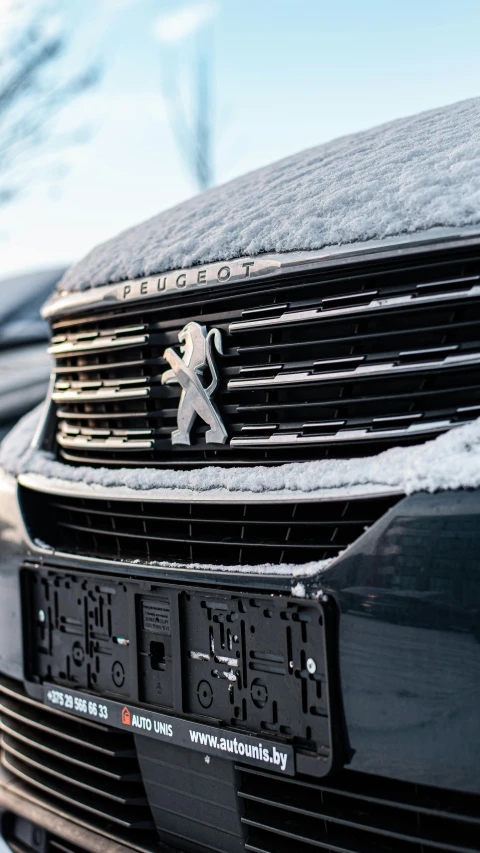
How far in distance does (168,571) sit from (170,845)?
2.10 feet

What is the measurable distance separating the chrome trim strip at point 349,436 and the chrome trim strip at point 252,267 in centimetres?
31

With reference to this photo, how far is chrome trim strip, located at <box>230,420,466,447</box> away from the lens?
1.45m

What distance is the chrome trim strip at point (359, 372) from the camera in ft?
4.70

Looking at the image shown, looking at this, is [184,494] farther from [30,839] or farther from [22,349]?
[22,349]

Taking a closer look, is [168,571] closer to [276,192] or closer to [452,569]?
[452,569]

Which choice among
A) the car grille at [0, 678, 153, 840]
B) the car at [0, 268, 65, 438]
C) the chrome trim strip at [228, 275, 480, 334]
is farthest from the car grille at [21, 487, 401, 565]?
the car at [0, 268, 65, 438]

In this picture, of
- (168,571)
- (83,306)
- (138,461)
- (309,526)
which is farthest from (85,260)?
(309,526)

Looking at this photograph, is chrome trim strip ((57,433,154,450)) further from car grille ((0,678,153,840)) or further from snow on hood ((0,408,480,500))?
car grille ((0,678,153,840))

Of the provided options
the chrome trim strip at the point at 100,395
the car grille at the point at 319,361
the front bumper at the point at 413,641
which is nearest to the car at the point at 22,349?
the chrome trim strip at the point at 100,395

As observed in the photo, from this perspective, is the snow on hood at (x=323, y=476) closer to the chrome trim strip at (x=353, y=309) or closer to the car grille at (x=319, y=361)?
the car grille at (x=319, y=361)

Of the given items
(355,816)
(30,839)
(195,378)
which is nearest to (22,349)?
(30,839)

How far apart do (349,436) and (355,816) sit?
2.24 ft

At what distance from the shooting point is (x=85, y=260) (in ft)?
8.20

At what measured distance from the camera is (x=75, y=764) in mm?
2102
